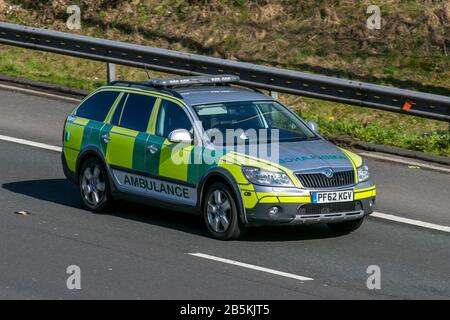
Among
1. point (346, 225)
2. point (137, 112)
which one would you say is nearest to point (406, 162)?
point (346, 225)

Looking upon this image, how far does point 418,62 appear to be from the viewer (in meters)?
22.2

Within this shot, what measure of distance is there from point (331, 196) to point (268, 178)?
0.69 meters

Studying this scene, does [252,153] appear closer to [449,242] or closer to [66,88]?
[449,242]

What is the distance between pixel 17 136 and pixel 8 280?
741 cm

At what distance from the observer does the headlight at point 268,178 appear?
42.9 ft

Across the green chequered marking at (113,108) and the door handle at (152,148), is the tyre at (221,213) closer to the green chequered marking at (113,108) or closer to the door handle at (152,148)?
the door handle at (152,148)

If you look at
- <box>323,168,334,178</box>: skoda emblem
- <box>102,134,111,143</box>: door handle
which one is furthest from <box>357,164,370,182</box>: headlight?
<box>102,134,111,143</box>: door handle

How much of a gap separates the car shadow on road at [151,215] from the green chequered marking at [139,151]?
652 millimetres

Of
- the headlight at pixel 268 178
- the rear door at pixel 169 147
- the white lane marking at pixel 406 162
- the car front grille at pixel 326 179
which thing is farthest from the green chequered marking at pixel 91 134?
the white lane marking at pixel 406 162

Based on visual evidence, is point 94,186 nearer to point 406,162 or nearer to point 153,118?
point 153,118

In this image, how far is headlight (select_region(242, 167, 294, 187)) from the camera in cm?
1309

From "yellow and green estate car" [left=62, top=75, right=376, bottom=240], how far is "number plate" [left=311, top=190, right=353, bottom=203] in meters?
0.01

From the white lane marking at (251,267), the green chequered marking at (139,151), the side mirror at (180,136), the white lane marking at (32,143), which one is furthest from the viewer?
the white lane marking at (32,143)

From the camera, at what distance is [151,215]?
14945 mm
